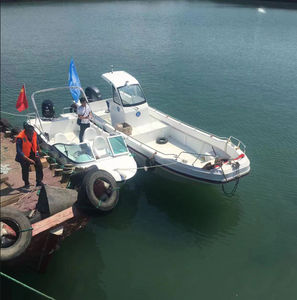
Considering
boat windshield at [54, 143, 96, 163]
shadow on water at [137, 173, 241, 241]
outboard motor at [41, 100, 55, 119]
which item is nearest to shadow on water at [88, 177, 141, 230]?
shadow on water at [137, 173, 241, 241]

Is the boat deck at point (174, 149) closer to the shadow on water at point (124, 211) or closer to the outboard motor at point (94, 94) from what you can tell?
the shadow on water at point (124, 211)

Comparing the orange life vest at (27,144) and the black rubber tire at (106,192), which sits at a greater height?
the orange life vest at (27,144)

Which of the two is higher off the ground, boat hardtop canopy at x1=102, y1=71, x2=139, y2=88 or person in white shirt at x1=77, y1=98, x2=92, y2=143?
boat hardtop canopy at x1=102, y1=71, x2=139, y2=88

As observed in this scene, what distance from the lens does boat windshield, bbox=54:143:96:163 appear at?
36.6 feet

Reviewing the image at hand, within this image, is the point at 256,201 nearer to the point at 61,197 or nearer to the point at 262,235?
the point at 262,235

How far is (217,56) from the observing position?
2856 cm

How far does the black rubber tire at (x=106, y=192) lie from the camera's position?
8.79 metres

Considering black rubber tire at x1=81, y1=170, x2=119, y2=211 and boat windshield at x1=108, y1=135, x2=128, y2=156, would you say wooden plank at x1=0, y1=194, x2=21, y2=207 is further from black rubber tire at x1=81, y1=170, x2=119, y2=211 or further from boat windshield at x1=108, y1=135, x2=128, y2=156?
boat windshield at x1=108, y1=135, x2=128, y2=156

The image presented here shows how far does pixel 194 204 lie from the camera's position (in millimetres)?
11727

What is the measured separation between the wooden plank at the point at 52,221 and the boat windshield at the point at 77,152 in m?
3.11

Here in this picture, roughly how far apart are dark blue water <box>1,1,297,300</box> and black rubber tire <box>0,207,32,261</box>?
7.32ft

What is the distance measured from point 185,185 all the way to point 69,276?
18.3 feet

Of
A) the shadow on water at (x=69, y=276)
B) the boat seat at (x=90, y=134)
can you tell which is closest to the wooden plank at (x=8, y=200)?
the shadow on water at (x=69, y=276)

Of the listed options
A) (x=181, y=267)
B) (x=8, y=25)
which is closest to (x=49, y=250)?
(x=181, y=267)
